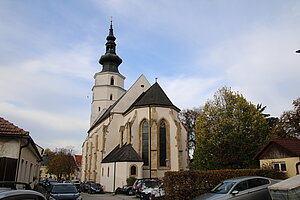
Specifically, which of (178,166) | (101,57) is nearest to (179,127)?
(178,166)

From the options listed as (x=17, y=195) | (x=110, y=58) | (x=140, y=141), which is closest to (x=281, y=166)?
(x=140, y=141)

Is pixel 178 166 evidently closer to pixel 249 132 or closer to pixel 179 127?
pixel 179 127

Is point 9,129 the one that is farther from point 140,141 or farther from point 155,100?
point 155,100

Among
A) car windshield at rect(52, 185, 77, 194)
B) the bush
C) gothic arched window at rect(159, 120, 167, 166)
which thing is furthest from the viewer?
gothic arched window at rect(159, 120, 167, 166)

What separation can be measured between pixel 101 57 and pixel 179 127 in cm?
2209

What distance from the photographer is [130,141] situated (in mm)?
29469

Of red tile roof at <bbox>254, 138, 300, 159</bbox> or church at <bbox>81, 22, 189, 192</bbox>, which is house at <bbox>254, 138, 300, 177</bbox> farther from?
church at <bbox>81, 22, 189, 192</bbox>

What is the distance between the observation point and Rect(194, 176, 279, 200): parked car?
8867 millimetres

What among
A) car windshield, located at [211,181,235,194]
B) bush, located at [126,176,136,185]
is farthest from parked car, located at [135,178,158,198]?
car windshield, located at [211,181,235,194]

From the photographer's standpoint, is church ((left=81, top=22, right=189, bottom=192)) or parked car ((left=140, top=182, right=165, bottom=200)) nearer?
parked car ((left=140, top=182, right=165, bottom=200))

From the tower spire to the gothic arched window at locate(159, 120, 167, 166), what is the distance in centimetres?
1858

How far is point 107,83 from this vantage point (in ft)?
143

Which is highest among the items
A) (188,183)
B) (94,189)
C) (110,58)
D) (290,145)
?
(110,58)

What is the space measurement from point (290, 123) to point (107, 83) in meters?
29.4
